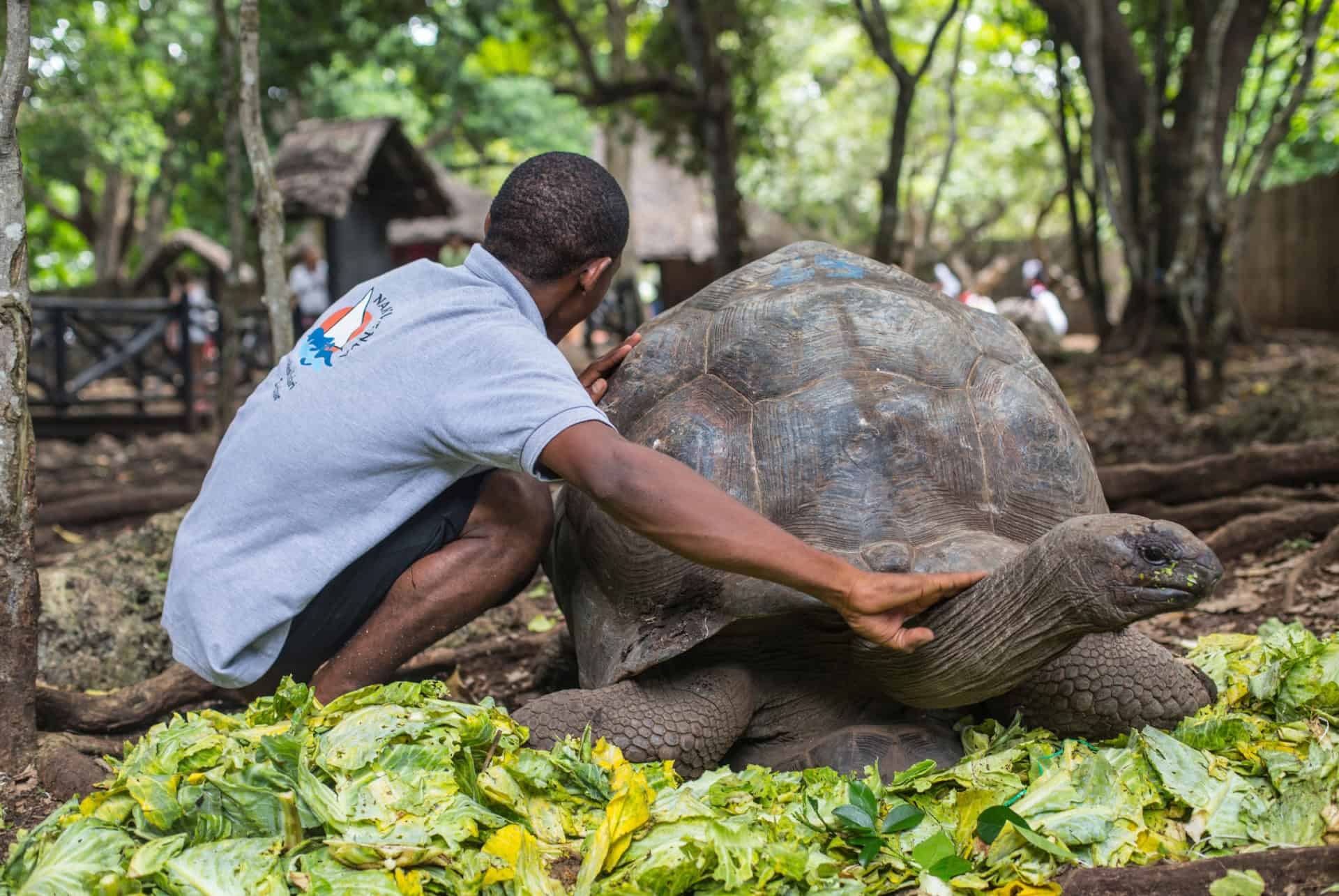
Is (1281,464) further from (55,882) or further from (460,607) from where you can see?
(55,882)

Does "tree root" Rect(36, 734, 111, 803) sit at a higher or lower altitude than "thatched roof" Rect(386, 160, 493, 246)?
lower

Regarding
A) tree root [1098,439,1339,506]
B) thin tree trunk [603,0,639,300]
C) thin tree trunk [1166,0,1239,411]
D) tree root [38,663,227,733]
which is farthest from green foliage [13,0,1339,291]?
tree root [38,663,227,733]

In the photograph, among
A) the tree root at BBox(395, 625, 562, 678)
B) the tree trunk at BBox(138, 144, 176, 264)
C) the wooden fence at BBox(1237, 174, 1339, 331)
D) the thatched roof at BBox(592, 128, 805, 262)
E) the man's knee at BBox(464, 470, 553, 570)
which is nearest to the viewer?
the man's knee at BBox(464, 470, 553, 570)

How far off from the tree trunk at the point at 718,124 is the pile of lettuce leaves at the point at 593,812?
7.47 metres

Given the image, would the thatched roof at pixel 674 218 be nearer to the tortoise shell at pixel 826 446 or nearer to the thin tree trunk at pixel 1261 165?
the thin tree trunk at pixel 1261 165

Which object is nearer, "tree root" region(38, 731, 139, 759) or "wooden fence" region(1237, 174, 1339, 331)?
"tree root" region(38, 731, 139, 759)

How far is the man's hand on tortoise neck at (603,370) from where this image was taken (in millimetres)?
3012

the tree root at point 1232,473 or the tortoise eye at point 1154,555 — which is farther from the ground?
the tortoise eye at point 1154,555

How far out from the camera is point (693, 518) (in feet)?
6.86

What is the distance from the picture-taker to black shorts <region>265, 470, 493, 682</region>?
8.64 feet

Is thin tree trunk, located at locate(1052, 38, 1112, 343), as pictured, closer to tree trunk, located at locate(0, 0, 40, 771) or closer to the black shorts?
the black shorts

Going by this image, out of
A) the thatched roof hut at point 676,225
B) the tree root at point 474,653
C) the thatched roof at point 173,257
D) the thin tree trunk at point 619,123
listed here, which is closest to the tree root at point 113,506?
the tree root at point 474,653

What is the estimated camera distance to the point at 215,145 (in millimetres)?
14047

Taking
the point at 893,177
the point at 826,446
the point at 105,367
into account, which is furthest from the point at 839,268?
the point at 105,367
